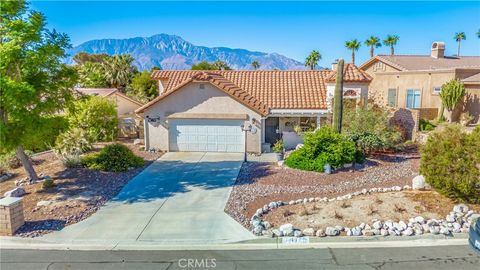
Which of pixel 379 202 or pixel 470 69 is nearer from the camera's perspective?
pixel 379 202

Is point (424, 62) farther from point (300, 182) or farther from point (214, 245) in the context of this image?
point (214, 245)

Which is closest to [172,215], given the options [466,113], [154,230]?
[154,230]

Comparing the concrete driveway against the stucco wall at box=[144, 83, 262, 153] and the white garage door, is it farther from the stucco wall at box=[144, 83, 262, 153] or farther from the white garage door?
the stucco wall at box=[144, 83, 262, 153]

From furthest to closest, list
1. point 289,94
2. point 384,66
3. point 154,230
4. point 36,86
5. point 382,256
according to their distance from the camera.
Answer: point 384,66, point 289,94, point 36,86, point 154,230, point 382,256

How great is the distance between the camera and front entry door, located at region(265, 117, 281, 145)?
2295 cm

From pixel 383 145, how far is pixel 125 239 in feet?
44.3

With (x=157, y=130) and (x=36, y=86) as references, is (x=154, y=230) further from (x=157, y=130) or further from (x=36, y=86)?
(x=157, y=130)

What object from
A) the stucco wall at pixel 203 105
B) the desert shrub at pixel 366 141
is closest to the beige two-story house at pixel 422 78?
the desert shrub at pixel 366 141

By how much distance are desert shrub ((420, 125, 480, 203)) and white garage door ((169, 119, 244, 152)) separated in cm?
1118

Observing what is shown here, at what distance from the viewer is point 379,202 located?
11391mm

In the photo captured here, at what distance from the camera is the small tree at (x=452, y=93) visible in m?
25.5

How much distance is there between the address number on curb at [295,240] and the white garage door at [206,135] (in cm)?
1178

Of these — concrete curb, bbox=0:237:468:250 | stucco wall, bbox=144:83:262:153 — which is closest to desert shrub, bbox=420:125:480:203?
concrete curb, bbox=0:237:468:250

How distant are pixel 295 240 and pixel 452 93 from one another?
868 inches
